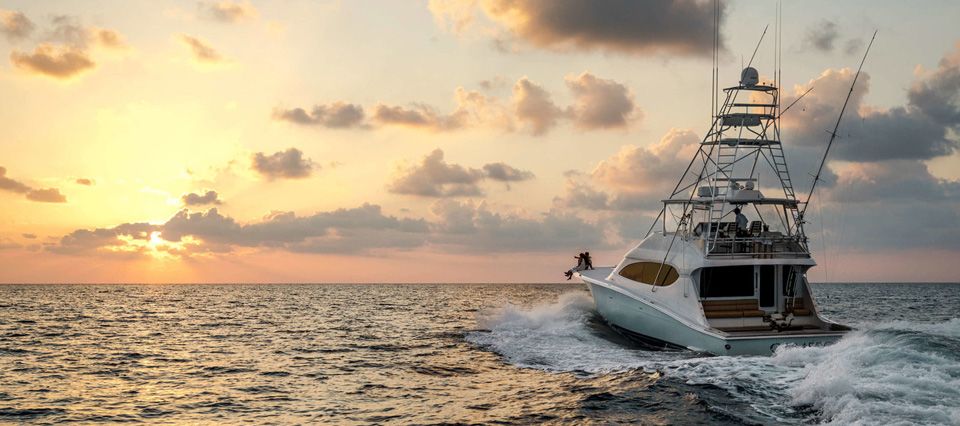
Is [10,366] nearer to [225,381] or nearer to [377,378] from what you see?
[225,381]

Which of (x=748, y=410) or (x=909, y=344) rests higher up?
(x=909, y=344)

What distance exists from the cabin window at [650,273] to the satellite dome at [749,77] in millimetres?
7019

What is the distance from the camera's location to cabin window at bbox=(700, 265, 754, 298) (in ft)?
72.0

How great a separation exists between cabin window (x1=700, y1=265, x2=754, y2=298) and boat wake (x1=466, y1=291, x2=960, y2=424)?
8.45 ft

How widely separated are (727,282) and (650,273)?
8.46 ft

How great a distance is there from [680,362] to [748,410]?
4.27 metres

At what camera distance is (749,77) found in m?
23.8

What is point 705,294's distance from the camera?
72.0 ft

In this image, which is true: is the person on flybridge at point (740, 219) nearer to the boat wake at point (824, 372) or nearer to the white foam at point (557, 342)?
the boat wake at point (824, 372)

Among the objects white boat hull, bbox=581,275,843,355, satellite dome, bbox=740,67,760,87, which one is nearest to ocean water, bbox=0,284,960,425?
white boat hull, bbox=581,275,843,355

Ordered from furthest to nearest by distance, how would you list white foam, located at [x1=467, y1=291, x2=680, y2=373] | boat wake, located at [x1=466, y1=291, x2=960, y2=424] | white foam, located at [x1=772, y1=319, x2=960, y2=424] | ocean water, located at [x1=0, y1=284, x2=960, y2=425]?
white foam, located at [x1=467, y1=291, x2=680, y2=373]
ocean water, located at [x1=0, y1=284, x2=960, y2=425]
boat wake, located at [x1=466, y1=291, x2=960, y2=424]
white foam, located at [x1=772, y1=319, x2=960, y2=424]

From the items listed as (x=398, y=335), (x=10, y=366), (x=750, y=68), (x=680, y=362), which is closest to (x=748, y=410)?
(x=680, y=362)

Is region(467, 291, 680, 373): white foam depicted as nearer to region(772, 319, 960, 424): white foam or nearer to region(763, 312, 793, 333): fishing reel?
region(763, 312, 793, 333): fishing reel

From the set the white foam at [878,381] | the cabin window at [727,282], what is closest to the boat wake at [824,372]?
the white foam at [878,381]
